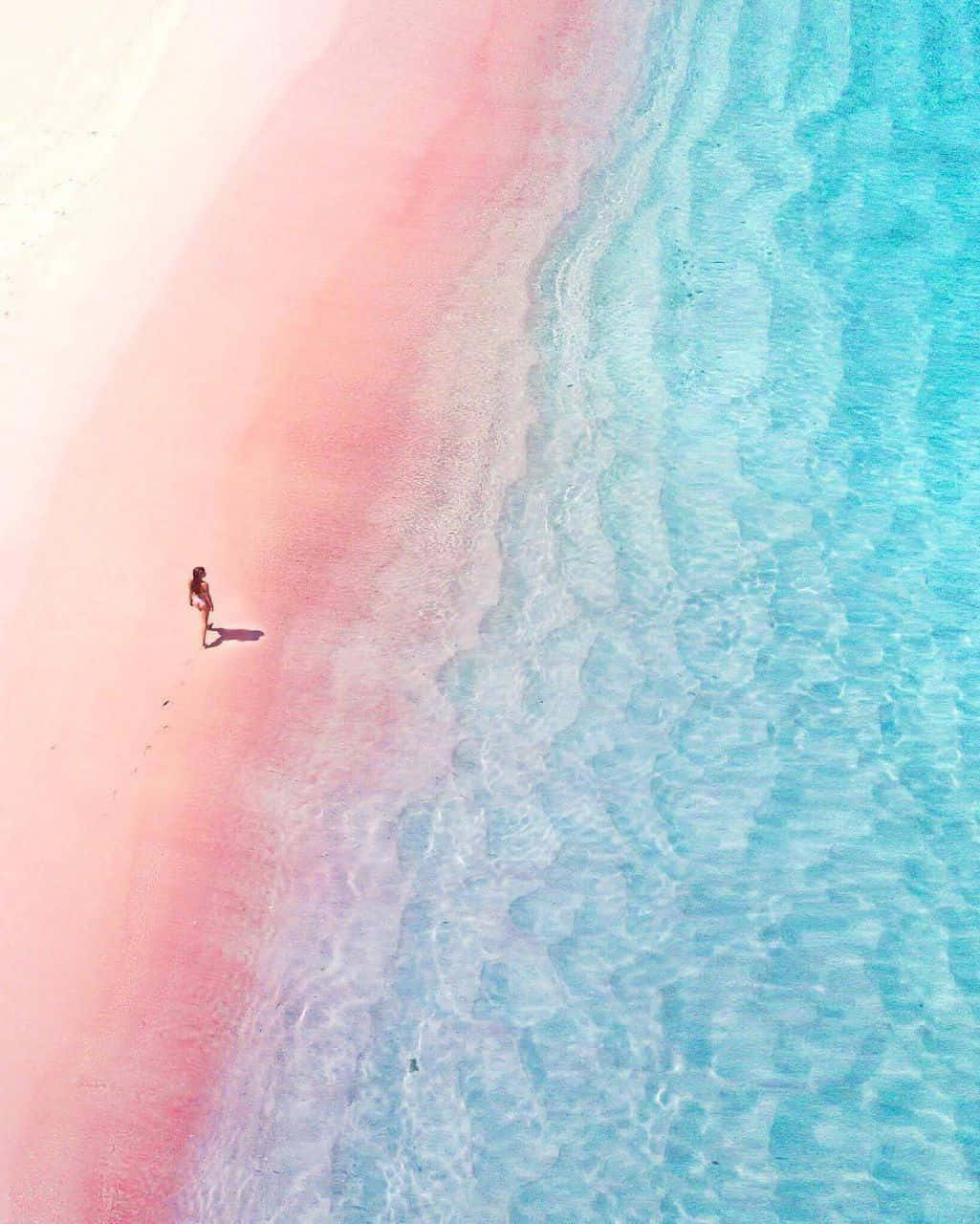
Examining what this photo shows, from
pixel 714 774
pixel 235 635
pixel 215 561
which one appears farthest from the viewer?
pixel 215 561

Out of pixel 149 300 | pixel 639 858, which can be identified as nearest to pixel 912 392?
pixel 639 858

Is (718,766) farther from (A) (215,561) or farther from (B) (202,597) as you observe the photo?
(A) (215,561)

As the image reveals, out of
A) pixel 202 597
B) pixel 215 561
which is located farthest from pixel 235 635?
pixel 215 561

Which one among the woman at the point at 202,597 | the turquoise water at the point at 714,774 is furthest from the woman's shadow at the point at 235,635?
the turquoise water at the point at 714,774

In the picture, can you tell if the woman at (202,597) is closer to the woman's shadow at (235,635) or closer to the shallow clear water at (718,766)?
the woman's shadow at (235,635)

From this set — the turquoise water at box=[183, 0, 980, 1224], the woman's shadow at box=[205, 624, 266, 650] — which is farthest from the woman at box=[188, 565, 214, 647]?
the turquoise water at box=[183, 0, 980, 1224]

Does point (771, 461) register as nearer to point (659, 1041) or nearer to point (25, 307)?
point (659, 1041)
